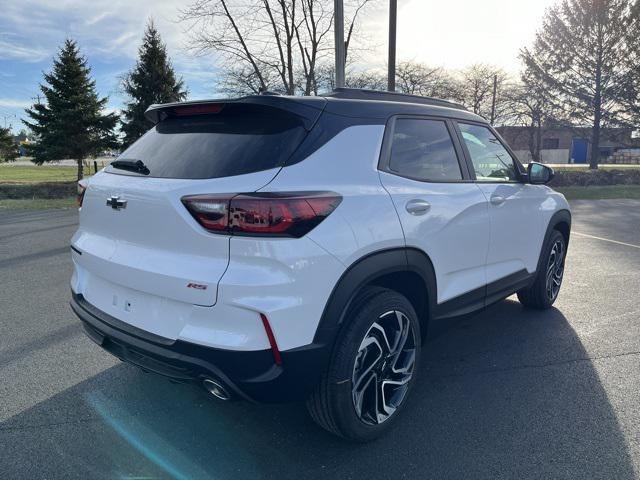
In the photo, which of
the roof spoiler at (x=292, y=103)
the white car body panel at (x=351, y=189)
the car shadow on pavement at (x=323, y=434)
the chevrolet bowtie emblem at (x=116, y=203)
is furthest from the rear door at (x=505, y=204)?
the chevrolet bowtie emblem at (x=116, y=203)

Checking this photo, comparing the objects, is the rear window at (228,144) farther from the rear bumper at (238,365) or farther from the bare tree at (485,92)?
the bare tree at (485,92)

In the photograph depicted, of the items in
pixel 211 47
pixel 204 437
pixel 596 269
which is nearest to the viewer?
pixel 204 437

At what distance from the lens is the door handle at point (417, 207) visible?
8.70 feet

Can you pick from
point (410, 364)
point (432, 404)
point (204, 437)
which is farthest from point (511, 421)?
point (204, 437)

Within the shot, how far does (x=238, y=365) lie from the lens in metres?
2.06

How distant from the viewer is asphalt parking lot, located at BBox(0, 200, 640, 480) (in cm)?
241

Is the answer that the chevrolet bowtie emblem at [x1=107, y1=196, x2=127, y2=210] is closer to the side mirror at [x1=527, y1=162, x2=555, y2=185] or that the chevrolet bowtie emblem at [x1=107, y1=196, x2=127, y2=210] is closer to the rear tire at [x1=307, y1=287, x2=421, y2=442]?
the rear tire at [x1=307, y1=287, x2=421, y2=442]

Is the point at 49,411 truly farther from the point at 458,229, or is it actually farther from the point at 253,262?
the point at 458,229

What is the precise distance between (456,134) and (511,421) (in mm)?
1898

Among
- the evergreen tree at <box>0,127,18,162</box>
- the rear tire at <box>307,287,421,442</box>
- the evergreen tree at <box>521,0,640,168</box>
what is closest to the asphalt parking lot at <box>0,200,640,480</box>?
the rear tire at <box>307,287,421,442</box>

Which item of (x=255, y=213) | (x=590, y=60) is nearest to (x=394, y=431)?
(x=255, y=213)

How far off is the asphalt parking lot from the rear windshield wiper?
4.74 feet

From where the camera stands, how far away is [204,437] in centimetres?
265

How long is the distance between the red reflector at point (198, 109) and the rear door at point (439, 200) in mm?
932
